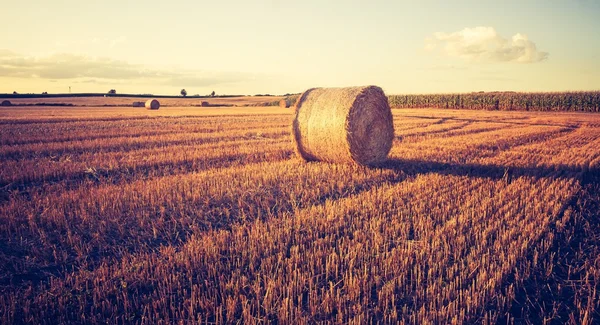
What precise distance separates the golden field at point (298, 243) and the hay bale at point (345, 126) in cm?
50

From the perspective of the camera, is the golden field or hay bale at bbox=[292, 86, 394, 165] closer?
the golden field

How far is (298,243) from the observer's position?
5340mm

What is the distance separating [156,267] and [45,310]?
3.76 feet

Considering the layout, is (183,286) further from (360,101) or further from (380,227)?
(360,101)

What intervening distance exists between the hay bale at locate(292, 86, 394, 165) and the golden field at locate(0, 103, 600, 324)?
504 millimetres

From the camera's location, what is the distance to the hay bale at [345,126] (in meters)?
10.6

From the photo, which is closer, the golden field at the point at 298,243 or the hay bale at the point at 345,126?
the golden field at the point at 298,243

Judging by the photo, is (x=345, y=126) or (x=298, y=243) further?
(x=345, y=126)

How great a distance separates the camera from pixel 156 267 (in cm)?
460

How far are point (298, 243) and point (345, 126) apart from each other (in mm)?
5644

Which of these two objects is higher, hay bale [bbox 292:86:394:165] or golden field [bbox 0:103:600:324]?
hay bale [bbox 292:86:394:165]

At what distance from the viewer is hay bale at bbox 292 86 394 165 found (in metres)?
10.6

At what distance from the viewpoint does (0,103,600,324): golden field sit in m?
3.85

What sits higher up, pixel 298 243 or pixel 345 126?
pixel 345 126
